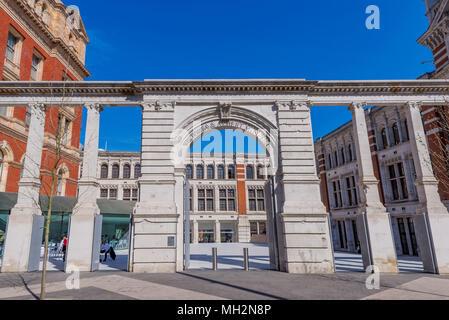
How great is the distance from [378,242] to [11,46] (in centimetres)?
2750

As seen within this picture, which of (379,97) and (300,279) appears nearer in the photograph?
(300,279)

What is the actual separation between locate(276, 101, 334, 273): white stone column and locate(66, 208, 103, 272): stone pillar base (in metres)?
8.98

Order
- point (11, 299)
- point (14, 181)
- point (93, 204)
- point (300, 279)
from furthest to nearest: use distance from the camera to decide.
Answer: point (14, 181) < point (93, 204) < point (300, 279) < point (11, 299)

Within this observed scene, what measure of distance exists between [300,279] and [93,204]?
10069mm

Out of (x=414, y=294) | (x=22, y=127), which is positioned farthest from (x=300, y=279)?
(x=22, y=127)

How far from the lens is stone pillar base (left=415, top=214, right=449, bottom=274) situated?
11.7 metres

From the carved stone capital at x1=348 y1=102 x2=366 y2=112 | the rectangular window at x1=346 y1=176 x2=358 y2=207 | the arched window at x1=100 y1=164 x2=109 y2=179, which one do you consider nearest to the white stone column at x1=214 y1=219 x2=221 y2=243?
the arched window at x1=100 y1=164 x2=109 y2=179

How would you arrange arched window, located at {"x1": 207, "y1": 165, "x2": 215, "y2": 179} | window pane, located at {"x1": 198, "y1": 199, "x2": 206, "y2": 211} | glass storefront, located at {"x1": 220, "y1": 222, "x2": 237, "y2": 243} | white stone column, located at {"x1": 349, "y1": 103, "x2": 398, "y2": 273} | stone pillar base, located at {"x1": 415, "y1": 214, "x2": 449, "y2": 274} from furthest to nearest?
arched window, located at {"x1": 207, "y1": 165, "x2": 215, "y2": 179} < window pane, located at {"x1": 198, "y1": 199, "x2": 206, "y2": 211} < glass storefront, located at {"x1": 220, "y1": 222, "x2": 237, "y2": 243} < white stone column, located at {"x1": 349, "y1": 103, "x2": 398, "y2": 273} < stone pillar base, located at {"x1": 415, "y1": 214, "x2": 449, "y2": 274}

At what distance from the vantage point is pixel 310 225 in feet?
40.5

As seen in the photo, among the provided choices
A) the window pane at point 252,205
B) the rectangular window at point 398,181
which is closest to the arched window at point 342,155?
the rectangular window at point 398,181

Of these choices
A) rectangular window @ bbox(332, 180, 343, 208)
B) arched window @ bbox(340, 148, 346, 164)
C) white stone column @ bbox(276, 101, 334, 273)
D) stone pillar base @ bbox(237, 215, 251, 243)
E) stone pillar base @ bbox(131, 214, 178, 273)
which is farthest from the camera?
stone pillar base @ bbox(237, 215, 251, 243)

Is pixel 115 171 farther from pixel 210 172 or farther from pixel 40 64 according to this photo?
pixel 40 64

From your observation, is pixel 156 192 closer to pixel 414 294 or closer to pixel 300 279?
pixel 300 279

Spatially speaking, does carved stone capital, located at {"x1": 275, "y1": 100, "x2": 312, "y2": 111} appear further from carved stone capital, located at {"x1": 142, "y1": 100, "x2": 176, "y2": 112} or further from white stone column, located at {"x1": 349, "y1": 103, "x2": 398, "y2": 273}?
carved stone capital, located at {"x1": 142, "y1": 100, "x2": 176, "y2": 112}
